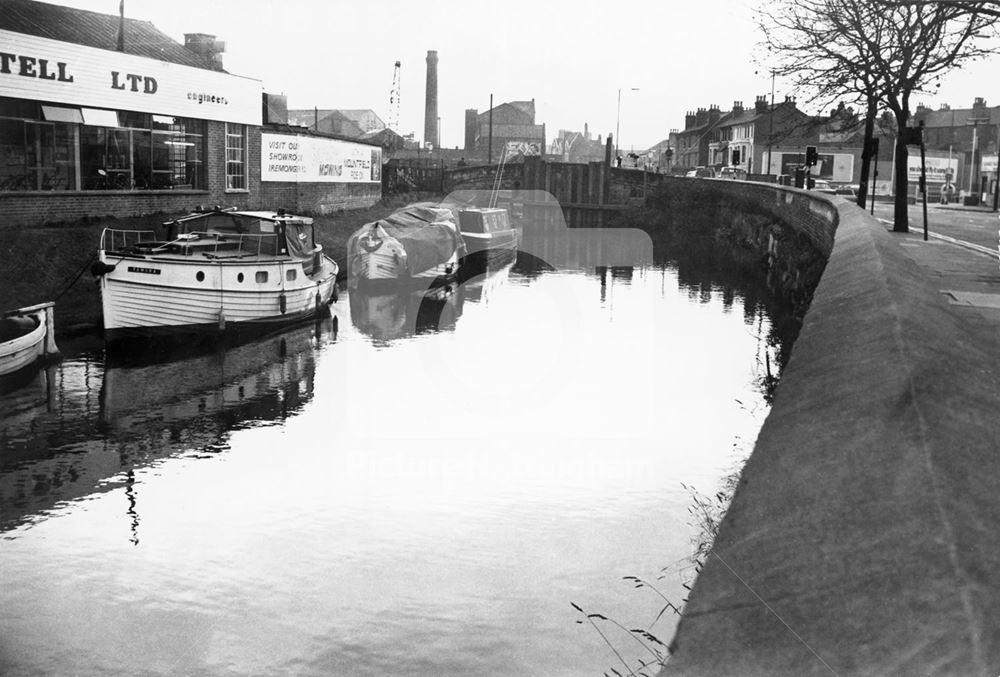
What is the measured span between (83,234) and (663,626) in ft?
67.2

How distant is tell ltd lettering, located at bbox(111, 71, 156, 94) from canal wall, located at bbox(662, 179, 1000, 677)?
1063 inches

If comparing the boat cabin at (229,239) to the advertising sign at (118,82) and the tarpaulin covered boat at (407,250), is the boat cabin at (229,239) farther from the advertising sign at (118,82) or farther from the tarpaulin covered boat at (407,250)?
the advertising sign at (118,82)

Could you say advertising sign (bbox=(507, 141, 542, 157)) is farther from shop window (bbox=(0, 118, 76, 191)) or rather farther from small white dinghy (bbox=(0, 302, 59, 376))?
small white dinghy (bbox=(0, 302, 59, 376))

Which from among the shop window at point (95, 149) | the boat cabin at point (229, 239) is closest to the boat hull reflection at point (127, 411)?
the boat cabin at point (229, 239)

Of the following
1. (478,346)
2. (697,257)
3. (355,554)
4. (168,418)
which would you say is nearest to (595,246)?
(697,257)

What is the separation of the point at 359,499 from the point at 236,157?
24.4m

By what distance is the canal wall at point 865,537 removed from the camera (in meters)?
2.10

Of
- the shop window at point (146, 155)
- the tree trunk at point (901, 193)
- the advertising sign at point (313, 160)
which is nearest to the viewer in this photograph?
the tree trunk at point (901, 193)

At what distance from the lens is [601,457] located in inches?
500

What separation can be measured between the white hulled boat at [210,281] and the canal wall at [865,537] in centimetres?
1792

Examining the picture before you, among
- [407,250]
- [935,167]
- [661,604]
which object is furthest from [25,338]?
[935,167]

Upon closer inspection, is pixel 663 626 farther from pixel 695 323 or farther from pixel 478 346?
pixel 695 323

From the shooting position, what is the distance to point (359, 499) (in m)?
11.2

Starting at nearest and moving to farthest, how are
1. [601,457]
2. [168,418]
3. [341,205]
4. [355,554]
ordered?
[355,554] → [601,457] → [168,418] → [341,205]
